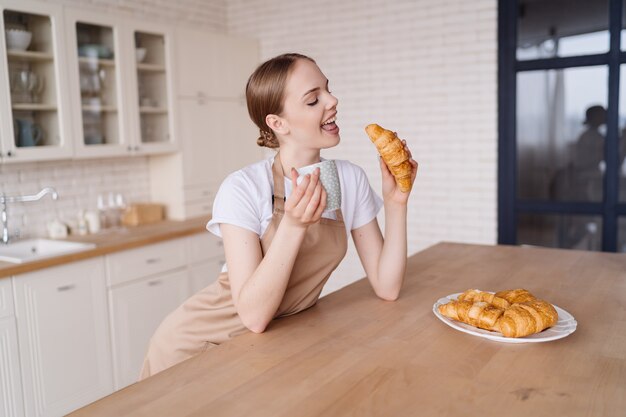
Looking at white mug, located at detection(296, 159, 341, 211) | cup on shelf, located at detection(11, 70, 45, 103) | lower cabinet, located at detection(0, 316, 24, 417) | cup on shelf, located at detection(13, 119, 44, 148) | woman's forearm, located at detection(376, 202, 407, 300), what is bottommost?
lower cabinet, located at detection(0, 316, 24, 417)

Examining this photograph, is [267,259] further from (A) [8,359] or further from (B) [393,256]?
(A) [8,359]

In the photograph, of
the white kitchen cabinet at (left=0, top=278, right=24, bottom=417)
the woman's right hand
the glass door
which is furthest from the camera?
the glass door

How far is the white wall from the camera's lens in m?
4.30

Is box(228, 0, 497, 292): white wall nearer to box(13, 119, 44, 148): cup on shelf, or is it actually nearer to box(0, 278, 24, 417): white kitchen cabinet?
box(13, 119, 44, 148): cup on shelf

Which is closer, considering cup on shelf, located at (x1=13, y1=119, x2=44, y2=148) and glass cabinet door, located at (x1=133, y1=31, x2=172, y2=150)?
cup on shelf, located at (x1=13, y1=119, x2=44, y2=148)

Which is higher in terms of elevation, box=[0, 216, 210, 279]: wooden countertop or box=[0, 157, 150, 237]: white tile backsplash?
box=[0, 157, 150, 237]: white tile backsplash

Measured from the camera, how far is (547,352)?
1382 millimetres

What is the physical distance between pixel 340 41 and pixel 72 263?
9.08 feet

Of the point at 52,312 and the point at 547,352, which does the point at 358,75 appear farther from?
the point at 547,352

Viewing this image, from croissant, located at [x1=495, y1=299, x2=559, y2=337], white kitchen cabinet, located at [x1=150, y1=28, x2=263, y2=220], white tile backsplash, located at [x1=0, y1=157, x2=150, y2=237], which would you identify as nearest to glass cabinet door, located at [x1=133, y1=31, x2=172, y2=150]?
white kitchen cabinet, located at [x1=150, y1=28, x2=263, y2=220]

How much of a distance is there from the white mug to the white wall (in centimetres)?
312

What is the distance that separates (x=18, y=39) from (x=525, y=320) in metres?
3.23

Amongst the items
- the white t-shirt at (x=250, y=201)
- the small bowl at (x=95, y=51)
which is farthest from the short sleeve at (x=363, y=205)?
the small bowl at (x=95, y=51)

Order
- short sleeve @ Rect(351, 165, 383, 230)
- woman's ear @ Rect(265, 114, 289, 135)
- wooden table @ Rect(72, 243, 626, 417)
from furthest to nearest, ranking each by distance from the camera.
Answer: short sleeve @ Rect(351, 165, 383, 230)
woman's ear @ Rect(265, 114, 289, 135)
wooden table @ Rect(72, 243, 626, 417)
